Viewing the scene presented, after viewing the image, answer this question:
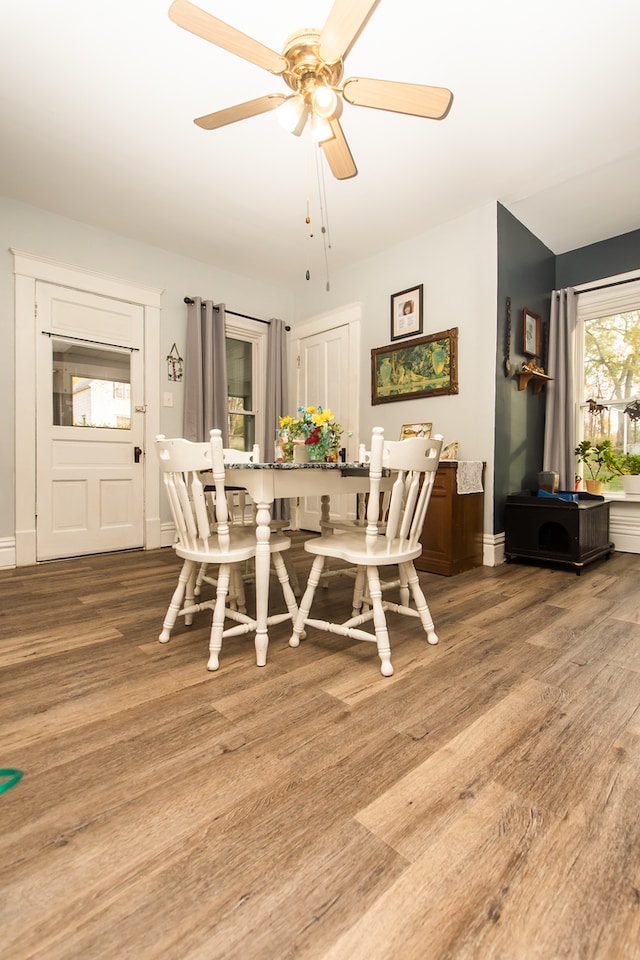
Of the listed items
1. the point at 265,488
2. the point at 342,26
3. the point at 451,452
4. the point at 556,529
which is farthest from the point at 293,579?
the point at 342,26

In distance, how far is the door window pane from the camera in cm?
364

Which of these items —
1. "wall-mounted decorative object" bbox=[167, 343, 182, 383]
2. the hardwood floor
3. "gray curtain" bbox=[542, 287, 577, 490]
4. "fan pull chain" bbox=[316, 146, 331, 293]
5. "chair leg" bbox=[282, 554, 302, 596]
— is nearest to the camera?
the hardwood floor

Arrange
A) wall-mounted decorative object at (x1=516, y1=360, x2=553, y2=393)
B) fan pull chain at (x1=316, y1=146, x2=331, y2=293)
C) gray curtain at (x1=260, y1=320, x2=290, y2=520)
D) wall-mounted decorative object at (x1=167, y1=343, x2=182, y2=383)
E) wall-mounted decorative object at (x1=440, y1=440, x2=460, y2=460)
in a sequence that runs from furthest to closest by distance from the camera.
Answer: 1. gray curtain at (x1=260, y1=320, x2=290, y2=520)
2. wall-mounted decorative object at (x1=167, y1=343, x2=182, y2=383)
3. wall-mounted decorative object at (x1=516, y1=360, x2=553, y2=393)
4. wall-mounted decorative object at (x1=440, y1=440, x2=460, y2=460)
5. fan pull chain at (x1=316, y1=146, x2=331, y2=293)

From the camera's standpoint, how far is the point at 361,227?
375 cm

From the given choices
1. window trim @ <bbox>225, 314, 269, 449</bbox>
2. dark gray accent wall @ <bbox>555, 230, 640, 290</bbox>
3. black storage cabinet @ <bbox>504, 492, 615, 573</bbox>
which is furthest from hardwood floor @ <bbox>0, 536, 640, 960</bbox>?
dark gray accent wall @ <bbox>555, 230, 640, 290</bbox>

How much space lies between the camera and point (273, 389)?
4.90 metres

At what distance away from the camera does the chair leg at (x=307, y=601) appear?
1.83 m

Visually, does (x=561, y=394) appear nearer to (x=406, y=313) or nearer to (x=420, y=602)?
(x=406, y=313)

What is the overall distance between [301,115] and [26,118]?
1756 mm

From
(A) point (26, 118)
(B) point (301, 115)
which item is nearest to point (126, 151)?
(A) point (26, 118)

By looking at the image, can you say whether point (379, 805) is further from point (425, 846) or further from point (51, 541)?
point (51, 541)

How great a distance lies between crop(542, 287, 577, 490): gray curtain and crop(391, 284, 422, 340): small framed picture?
1.26 meters

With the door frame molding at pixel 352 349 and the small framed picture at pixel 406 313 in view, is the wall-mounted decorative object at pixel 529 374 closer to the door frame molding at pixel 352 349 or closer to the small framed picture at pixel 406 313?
the small framed picture at pixel 406 313

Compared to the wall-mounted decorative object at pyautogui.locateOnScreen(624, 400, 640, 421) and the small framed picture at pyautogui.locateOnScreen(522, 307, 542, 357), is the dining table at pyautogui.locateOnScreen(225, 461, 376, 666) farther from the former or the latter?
the wall-mounted decorative object at pyautogui.locateOnScreen(624, 400, 640, 421)
